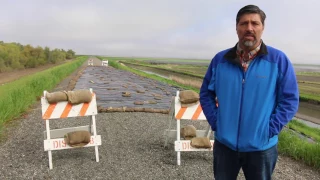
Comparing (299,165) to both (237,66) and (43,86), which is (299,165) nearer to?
(237,66)

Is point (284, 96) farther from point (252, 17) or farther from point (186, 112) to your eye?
point (186, 112)

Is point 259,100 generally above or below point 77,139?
above

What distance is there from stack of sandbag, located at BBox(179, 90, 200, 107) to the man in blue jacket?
2.60 metres

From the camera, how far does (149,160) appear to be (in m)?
5.32

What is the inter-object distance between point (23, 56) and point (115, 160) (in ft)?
180

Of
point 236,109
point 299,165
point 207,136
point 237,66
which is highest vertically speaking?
point 237,66

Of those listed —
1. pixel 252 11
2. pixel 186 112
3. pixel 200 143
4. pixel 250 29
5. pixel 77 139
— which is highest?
pixel 252 11

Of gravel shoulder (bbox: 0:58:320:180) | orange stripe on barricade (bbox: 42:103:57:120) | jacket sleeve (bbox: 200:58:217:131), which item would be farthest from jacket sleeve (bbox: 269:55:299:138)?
orange stripe on barricade (bbox: 42:103:57:120)

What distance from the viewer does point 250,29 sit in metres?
2.37

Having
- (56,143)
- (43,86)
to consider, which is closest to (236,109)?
(56,143)

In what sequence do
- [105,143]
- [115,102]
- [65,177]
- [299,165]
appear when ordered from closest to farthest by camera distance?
[65,177] → [299,165] → [105,143] → [115,102]

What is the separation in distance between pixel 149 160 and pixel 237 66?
10.9 ft

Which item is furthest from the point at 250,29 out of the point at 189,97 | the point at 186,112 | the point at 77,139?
the point at 77,139

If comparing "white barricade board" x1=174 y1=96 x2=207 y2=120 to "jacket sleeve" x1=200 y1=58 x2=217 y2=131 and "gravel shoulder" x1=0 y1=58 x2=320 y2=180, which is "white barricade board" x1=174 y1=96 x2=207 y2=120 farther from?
"jacket sleeve" x1=200 y1=58 x2=217 y2=131
